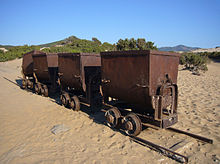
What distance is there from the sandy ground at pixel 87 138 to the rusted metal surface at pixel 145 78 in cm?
88

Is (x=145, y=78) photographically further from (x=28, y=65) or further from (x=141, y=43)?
(x=141, y=43)

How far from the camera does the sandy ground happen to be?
4090 millimetres

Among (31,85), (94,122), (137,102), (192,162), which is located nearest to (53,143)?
(94,122)

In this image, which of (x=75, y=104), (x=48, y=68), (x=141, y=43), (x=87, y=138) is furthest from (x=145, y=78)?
(x=141, y=43)

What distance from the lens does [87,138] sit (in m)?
5.14

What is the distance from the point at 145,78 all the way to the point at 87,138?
2507 mm

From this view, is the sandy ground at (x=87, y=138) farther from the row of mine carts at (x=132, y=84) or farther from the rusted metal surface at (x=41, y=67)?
the rusted metal surface at (x=41, y=67)

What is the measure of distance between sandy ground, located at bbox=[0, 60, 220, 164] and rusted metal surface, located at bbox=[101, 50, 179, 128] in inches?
34.6

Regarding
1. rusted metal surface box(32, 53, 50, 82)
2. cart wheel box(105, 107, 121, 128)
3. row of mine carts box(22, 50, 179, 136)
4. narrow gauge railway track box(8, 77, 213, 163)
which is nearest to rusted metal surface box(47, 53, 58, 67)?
rusted metal surface box(32, 53, 50, 82)

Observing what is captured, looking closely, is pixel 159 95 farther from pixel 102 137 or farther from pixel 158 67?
pixel 102 137

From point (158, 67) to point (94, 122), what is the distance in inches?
125

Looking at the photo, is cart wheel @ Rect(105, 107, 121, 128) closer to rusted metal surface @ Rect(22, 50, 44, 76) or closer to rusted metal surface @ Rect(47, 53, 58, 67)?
rusted metal surface @ Rect(47, 53, 58, 67)

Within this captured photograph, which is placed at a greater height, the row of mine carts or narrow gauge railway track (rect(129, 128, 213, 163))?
the row of mine carts

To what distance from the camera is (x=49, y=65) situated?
1002 cm
